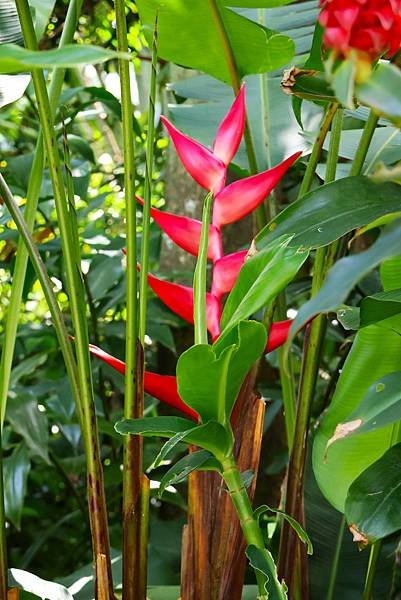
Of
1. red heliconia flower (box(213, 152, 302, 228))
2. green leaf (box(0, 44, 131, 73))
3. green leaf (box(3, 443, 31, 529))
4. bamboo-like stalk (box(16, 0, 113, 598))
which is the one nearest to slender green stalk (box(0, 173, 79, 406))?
bamboo-like stalk (box(16, 0, 113, 598))

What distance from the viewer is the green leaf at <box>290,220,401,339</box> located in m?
0.26

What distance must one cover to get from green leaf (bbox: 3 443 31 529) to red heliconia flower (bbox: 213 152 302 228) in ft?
1.83

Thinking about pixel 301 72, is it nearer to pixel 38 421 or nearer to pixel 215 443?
pixel 215 443

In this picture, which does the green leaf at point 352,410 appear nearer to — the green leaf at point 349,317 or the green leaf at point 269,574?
the green leaf at point 349,317

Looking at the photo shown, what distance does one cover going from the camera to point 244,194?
0.50 m

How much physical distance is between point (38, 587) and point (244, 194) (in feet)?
0.93

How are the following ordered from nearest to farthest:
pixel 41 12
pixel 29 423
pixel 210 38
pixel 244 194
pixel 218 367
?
1. pixel 218 367
2. pixel 244 194
3. pixel 210 38
4. pixel 41 12
5. pixel 29 423

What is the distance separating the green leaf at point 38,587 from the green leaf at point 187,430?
0.17 meters

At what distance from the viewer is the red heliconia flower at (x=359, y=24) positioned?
32 cm

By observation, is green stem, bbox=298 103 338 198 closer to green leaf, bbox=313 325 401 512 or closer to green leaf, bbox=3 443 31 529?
green leaf, bbox=313 325 401 512

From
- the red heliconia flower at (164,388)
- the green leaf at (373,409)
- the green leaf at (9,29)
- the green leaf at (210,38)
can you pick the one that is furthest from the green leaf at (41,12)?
the green leaf at (373,409)

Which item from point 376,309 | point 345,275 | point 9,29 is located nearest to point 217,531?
point 376,309

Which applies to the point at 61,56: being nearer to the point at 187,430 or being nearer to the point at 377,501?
the point at 187,430

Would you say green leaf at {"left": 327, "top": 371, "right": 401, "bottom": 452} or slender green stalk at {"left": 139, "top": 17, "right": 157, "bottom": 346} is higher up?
slender green stalk at {"left": 139, "top": 17, "right": 157, "bottom": 346}
